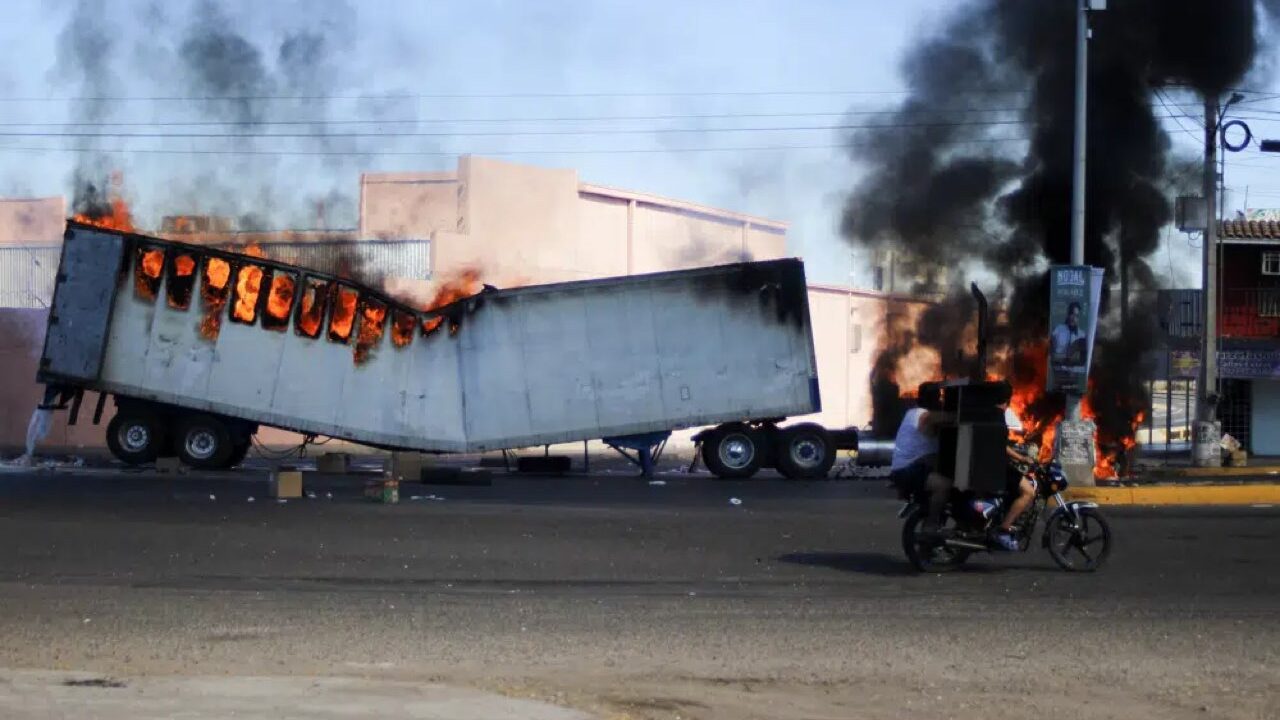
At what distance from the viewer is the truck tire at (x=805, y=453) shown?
26.2m

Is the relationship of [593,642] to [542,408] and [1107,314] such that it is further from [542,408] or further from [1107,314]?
[1107,314]

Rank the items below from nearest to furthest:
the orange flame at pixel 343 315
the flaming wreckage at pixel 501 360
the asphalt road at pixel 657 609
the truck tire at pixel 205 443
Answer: the asphalt road at pixel 657 609
the flaming wreckage at pixel 501 360
the orange flame at pixel 343 315
the truck tire at pixel 205 443

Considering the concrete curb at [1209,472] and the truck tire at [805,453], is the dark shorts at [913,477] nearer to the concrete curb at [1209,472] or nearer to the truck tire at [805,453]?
the truck tire at [805,453]

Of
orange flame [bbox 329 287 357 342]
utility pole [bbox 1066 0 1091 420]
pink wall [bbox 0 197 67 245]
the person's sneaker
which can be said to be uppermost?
pink wall [bbox 0 197 67 245]

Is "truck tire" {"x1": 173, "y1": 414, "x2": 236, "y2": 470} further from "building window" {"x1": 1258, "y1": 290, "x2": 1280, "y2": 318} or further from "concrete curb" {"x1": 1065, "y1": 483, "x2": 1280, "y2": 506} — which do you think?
"building window" {"x1": 1258, "y1": 290, "x2": 1280, "y2": 318}

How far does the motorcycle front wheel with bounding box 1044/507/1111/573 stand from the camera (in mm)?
12031

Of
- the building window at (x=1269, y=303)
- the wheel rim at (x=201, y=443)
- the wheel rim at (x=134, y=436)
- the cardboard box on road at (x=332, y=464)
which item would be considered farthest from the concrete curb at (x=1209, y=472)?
the wheel rim at (x=134, y=436)

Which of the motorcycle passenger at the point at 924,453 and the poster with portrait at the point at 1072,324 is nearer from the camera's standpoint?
the motorcycle passenger at the point at 924,453

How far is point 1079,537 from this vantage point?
39.4ft

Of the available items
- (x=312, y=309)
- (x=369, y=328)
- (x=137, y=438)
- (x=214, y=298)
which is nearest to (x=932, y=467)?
(x=369, y=328)

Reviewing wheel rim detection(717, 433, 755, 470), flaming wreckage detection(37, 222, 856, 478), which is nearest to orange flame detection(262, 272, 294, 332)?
flaming wreckage detection(37, 222, 856, 478)

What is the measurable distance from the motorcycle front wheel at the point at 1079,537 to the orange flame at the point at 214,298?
17512 millimetres

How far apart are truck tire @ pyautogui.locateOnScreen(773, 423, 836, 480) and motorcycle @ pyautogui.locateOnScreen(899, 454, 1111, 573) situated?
46.0 ft

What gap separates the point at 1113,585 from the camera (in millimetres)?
11305
